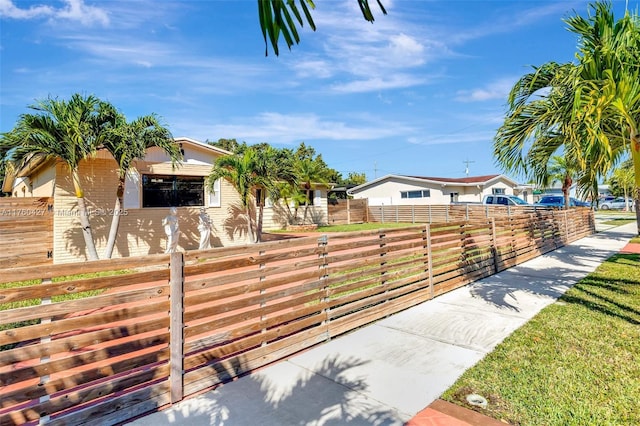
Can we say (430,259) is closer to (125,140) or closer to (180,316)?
(180,316)

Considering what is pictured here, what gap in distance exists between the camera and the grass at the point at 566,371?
2.52m

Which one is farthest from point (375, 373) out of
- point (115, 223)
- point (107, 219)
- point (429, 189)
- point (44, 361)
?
point (429, 189)

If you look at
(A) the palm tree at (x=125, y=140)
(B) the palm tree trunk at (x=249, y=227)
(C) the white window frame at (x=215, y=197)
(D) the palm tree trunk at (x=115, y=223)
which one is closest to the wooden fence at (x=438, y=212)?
(B) the palm tree trunk at (x=249, y=227)

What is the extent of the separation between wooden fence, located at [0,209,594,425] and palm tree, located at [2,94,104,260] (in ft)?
20.1

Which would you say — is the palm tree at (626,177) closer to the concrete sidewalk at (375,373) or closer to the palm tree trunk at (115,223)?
the concrete sidewalk at (375,373)

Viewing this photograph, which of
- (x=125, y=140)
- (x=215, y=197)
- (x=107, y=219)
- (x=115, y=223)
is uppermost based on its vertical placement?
(x=125, y=140)

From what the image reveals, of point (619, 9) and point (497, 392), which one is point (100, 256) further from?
point (619, 9)

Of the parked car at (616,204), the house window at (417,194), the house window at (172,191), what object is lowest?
the parked car at (616,204)

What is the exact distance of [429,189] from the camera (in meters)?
28.3

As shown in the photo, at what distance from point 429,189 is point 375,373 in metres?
26.7

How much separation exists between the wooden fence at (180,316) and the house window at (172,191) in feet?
24.8

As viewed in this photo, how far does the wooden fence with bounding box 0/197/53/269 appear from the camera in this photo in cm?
840

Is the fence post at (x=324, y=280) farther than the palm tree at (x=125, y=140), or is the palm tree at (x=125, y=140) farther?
the palm tree at (x=125, y=140)

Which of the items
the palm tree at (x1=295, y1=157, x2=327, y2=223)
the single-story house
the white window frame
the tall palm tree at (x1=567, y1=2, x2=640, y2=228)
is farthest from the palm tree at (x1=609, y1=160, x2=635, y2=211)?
the palm tree at (x1=295, y1=157, x2=327, y2=223)
